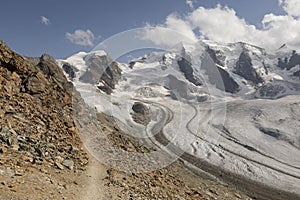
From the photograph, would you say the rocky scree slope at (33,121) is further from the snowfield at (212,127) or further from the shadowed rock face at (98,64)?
Answer: the shadowed rock face at (98,64)

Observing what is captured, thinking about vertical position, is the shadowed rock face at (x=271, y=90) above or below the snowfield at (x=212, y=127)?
above

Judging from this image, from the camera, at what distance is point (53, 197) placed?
13102 mm

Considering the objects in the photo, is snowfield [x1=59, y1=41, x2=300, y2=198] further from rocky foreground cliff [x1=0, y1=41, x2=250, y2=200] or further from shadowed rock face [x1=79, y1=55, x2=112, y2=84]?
rocky foreground cliff [x1=0, y1=41, x2=250, y2=200]

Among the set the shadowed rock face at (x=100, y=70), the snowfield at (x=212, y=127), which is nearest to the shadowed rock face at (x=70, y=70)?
the shadowed rock face at (x=100, y=70)

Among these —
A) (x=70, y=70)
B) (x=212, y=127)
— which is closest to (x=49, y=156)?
(x=212, y=127)

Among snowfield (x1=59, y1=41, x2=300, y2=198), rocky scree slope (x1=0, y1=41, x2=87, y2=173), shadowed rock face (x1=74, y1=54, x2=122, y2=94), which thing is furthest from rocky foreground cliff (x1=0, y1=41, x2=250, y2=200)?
shadowed rock face (x1=74, y1=54, x2=122, y2=94)

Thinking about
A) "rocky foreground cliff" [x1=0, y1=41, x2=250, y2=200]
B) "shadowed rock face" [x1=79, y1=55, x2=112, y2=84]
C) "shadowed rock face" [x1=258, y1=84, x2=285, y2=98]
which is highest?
"shadowed rock face" [x1=258, y1=84, x2=285, y2=98]

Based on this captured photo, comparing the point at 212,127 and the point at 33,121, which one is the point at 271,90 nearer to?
the point at 212,127

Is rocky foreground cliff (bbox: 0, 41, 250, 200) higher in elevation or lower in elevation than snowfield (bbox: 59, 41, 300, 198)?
lower

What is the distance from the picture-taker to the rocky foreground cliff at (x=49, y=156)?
13.6 m

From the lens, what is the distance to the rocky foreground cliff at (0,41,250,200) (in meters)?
13.6

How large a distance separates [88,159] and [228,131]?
6108 centimetres

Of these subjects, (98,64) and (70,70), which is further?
(70,70)

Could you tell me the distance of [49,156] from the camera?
1598 cm
